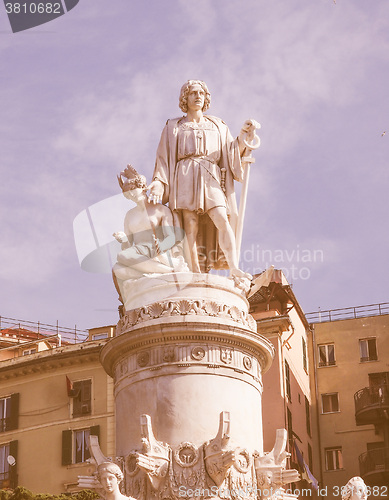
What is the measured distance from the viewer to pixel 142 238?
2022 cm

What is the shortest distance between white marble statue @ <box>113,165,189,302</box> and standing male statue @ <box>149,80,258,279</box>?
22 cm

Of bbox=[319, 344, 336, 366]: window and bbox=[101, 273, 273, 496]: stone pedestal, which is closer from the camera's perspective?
bbox=[101, 273, 273, 496]: stone pedestal

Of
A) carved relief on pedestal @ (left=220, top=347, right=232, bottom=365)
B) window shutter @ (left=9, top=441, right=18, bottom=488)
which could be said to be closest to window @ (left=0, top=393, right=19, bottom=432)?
window shutter @ (left=9, top=441, right=18, bottom=488)

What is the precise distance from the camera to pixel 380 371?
55906mm

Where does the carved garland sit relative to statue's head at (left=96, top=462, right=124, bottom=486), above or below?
above

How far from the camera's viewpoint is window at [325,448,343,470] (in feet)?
179

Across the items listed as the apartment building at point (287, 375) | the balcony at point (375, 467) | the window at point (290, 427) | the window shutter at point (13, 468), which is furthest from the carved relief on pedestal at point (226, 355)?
the balcony at point (375, 467)

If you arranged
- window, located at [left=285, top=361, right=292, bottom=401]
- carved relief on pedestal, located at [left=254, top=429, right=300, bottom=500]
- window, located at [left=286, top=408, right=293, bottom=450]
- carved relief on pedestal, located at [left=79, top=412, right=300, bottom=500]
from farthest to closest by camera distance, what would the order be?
1. window, located at [left=285, top=361, right=292, bottom=401]
2. window, located at [left=286, top=408, right=293, bottom=450]
3. carved relief on pedestal, located at [left=254, top=429, right=300, bottom=500]
4. carved relief on pedestal, located at [left=79, top=412, right=300, bottom=500]

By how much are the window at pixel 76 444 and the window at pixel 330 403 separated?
496 inches

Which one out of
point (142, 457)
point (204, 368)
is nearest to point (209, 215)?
point (204, 368)

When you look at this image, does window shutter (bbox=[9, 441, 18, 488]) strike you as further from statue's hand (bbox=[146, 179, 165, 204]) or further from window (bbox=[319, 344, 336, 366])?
statue's hand (bbox=[146, 179, 165, 204])

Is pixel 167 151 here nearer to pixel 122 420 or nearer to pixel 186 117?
pixel 186 117

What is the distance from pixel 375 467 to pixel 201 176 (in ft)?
111

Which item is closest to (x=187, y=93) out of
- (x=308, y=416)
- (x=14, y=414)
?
(x=14, y=414)
